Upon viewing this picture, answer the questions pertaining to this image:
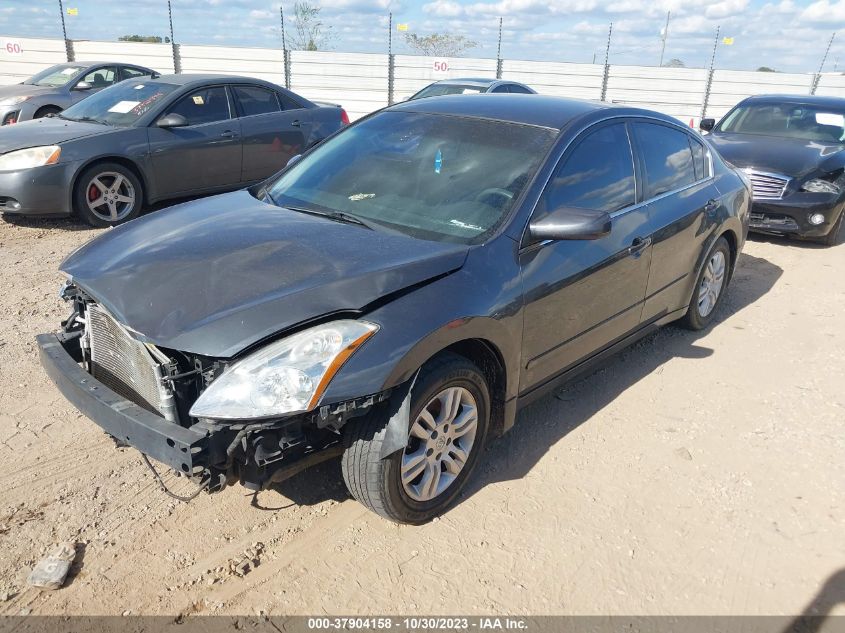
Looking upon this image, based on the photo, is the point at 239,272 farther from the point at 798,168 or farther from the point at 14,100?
the point at 14,100

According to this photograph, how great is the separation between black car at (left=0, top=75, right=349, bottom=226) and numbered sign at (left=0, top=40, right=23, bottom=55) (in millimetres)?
14329

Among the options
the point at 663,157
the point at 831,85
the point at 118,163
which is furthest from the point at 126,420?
the point at 831,85

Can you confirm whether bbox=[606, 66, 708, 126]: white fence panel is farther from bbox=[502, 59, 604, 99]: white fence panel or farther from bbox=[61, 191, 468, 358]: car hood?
bbox=[61, 191, 468, 358]: car hood

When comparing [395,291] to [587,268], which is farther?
[587,268]

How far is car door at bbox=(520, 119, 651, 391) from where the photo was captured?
315 centimetres

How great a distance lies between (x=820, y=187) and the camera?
7387mm

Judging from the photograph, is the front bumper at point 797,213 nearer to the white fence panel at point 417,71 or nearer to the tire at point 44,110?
the tire at point 44,110

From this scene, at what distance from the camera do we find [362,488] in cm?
266

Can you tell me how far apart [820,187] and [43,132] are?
27.3 feet

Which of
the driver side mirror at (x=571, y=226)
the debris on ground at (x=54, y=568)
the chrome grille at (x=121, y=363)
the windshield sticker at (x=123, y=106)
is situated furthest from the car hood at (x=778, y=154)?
the debris on ground at (x=54, y=568)

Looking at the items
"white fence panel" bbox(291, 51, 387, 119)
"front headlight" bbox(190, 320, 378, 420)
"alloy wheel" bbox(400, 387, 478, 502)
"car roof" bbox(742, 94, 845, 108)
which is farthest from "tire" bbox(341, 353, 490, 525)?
"white fence panel" bbox(291, 51, 387, 119)

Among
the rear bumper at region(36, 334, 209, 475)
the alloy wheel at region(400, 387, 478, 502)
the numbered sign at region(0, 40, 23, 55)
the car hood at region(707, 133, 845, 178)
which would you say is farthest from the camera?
the numbered sign at region(0, 40, 23, 55)

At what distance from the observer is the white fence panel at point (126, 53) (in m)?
19.2

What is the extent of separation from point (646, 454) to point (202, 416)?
234 cm
